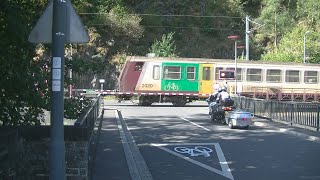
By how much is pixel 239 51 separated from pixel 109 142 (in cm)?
5392

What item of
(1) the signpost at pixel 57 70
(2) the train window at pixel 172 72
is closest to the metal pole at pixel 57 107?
(1) the signpost at pixel 57 70

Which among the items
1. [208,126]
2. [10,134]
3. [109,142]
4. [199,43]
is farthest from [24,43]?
[199,43]

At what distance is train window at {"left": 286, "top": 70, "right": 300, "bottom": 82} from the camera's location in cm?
4147

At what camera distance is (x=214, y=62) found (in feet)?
130

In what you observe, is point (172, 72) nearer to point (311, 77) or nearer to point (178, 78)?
point (178, 78)

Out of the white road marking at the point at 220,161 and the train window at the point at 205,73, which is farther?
the train window at the point at 205,73

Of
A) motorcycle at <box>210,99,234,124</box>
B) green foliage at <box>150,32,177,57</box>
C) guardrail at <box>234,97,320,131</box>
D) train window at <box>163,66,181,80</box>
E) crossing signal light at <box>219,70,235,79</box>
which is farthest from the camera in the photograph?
green foliage at <box>150,32,177,57</box>

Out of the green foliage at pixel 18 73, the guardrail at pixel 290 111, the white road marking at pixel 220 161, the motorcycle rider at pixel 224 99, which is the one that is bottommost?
the white road marking at pixel 220 161

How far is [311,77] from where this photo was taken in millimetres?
42000

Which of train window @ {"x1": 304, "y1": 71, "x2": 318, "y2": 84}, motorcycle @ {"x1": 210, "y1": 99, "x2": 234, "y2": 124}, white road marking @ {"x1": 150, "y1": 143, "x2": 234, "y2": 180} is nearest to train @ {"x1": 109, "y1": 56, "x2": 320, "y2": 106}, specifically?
train window @ {"x1": 304, "y1": 71, "x2": 318, "y2": 84}

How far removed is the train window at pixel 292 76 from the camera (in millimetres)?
41469

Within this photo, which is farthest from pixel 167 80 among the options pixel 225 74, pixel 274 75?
pixel 274 75

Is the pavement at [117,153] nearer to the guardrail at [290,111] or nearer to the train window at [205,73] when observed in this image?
the guardrail at [290,111]

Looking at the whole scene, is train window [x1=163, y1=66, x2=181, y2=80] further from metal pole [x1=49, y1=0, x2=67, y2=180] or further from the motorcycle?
metal pole [x1=49, y1=0, x2=67, y2=180]
